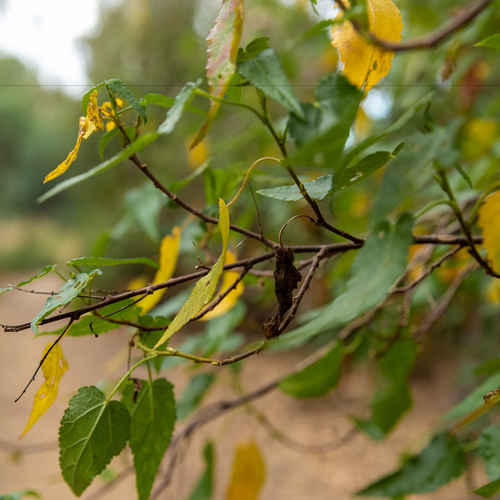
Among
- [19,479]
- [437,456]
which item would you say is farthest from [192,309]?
[19,479]

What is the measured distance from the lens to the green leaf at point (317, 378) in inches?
17.4

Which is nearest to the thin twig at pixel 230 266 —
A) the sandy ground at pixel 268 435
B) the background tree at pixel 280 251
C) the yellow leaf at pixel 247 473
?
the background tree at pixel 280 251

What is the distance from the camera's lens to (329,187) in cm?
19

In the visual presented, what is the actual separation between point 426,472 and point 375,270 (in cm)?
26

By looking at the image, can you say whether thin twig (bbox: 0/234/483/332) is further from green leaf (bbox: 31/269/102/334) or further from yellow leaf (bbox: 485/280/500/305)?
yellow leaf (bbox: 485/280/500/305)

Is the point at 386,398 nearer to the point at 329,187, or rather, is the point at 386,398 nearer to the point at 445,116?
the point at 329,187

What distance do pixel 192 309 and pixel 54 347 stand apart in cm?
8

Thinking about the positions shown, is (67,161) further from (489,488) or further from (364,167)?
(489,488)

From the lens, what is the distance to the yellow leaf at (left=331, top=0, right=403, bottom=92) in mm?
203

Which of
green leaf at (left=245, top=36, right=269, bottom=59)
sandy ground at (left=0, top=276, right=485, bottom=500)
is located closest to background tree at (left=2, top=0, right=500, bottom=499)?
green leaf at (left=245, top=36, right=269, bottom=59)

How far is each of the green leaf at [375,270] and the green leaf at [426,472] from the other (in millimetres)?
217

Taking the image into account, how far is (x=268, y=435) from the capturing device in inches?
67.0

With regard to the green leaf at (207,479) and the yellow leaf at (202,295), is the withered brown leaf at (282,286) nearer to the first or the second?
the yellow leaf at (202,295)

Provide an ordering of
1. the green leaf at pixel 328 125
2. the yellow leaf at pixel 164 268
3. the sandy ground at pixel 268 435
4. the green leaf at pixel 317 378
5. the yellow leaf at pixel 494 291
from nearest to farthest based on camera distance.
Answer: the green leaf at pixel 328 125 < the yellow leaf at pixel 164 268 < the green leaf at pixel 317 378 < the yellow leaf at pixel 494 291 < the sandy ground at pixel 268 435
